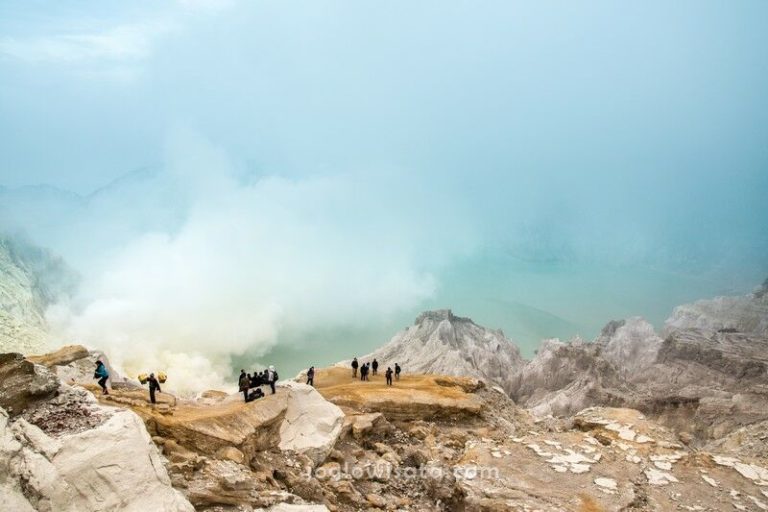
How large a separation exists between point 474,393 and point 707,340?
48.5 m

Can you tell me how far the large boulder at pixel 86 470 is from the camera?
43.1ft

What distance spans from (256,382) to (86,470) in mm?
13610

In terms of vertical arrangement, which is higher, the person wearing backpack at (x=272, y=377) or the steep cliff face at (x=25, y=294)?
the steep cliff face at (x=25, y=294)

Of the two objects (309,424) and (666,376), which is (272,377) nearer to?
(309,424)

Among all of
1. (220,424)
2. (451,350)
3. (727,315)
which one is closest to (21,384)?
(220,424)

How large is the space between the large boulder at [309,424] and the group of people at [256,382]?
3.02 ft

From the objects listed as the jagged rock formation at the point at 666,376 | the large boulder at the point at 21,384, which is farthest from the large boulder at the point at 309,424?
the jagged rock formation at the point at 666,376

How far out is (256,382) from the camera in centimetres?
2783

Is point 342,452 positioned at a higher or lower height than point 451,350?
lower

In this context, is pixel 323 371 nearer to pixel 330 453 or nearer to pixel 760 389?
pixel 330 453

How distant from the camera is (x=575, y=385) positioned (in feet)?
208

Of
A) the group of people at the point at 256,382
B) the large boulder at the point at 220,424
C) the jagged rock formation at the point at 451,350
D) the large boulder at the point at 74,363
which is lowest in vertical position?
the large boulder at the point at 220,424

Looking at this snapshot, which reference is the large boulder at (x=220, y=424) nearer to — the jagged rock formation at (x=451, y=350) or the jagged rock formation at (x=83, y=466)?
the jagged rock formation at (x=83, y=466)

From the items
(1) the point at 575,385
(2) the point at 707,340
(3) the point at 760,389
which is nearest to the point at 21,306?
(1) the point at 575,385
